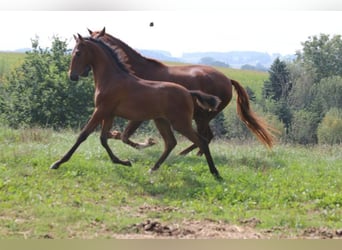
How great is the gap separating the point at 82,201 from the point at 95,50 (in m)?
2.49

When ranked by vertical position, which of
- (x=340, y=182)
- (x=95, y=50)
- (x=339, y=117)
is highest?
(x=95, y=50)

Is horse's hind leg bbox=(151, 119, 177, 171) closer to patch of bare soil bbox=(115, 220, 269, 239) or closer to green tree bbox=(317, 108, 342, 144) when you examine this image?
patch of bare soil bbox=(115, 220, 269, 239)

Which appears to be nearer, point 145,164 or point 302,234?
point 302,234

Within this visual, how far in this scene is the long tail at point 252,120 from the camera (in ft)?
32.0

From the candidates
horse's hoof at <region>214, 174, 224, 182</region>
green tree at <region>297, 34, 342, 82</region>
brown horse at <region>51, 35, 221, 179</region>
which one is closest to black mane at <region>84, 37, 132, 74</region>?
brown horse at <region>51, 35, 221, 179</region>

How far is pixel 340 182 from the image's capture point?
27.5 feet

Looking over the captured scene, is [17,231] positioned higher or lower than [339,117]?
higher

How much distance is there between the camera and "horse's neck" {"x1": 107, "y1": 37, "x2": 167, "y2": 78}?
31.4 ft

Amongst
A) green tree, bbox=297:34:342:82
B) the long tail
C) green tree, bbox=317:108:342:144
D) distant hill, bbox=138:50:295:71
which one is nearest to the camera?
the long tail

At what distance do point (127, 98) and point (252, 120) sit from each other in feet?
8.62

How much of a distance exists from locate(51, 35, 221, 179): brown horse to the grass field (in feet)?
1.38

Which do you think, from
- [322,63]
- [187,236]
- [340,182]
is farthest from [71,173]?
[322,63]

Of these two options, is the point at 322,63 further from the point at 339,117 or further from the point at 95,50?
the point at 95,50

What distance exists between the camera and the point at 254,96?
24.3m
